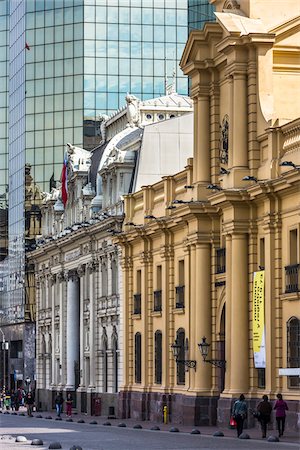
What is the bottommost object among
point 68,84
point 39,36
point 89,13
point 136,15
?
point 68,84

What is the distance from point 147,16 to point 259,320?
246 feet

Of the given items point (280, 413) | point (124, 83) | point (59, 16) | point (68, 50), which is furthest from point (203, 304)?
point (59, 16)

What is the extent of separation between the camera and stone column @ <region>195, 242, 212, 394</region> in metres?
71.1

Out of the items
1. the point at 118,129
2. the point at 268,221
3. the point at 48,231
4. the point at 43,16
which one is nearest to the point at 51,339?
the point at 48,231

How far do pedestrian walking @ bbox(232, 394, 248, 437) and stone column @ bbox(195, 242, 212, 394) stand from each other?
1015 cm

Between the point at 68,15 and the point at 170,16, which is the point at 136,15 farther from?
the point at 68,15

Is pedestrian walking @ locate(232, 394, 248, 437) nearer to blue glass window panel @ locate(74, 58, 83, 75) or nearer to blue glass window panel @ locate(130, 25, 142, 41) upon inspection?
blue glass window panel @ locate(74, 58, 83, 75)

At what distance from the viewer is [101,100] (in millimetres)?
135625

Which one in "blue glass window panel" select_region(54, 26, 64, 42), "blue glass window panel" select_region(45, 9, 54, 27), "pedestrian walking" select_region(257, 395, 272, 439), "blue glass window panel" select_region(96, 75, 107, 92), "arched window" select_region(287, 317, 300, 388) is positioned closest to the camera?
"pedestrian walking" select_region(257, 395, 272, 439)

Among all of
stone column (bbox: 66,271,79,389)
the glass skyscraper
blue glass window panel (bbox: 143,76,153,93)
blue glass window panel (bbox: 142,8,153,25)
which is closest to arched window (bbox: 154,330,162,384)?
stone column (bbox: 66,271,79,389)

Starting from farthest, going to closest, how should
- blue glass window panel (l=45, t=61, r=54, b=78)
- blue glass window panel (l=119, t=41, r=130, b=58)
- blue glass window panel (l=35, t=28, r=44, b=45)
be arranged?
blue glass window panel (l=35, t=28, r=44, b=45) < blue glass window panel (l=45, t=61, r=54, b=78) < blue glass window panel (l=119, t=41, r=130, b=58)

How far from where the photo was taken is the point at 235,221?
216 ft

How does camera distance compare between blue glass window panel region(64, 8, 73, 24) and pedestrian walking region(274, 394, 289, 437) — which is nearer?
pedestrian walking region(274, 394, 289, 437)

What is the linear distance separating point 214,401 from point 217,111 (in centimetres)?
1241
